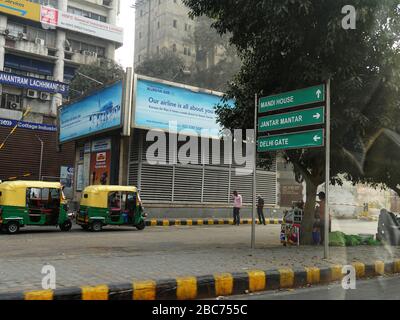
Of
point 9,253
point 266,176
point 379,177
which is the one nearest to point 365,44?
point 379,177

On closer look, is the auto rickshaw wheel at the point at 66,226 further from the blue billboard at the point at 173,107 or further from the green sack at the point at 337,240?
the green sack at the point at 337,240

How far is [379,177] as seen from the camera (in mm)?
14344

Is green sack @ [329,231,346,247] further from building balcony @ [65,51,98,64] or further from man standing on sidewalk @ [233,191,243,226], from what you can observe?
building balcony @ [65,51,98,64]

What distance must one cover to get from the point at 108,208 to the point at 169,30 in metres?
58.4

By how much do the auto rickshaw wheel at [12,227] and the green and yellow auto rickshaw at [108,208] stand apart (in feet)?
7.85

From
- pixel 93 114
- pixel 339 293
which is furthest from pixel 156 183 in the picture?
pixel 339 293

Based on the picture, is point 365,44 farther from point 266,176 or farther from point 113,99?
point 266,176

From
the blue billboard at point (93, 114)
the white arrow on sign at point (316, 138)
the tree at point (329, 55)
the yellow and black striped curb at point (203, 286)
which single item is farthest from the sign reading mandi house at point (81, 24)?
the yellow and black striped curb at point (203, 286)

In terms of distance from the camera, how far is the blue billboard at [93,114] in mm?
19714

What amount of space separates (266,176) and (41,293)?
70.1 ft

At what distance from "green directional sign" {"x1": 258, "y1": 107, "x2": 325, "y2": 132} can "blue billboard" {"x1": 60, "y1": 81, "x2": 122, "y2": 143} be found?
999 cm

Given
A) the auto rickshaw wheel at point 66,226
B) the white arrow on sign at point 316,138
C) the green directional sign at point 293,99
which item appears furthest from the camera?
the auto rickshaw wheel at point 66,226

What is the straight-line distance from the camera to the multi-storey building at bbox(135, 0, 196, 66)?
7100 centimetres

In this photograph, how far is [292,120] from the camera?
9812 mm
